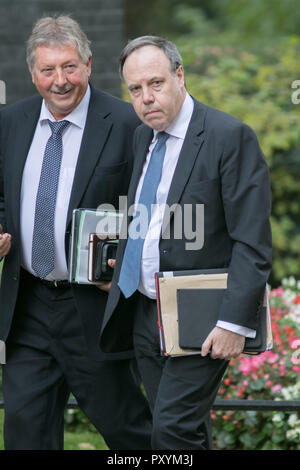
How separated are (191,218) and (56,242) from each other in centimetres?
73

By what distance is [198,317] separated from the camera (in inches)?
129

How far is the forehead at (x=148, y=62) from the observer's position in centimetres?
326

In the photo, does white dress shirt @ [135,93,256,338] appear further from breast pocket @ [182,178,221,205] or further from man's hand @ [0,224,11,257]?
man's hand @ [0,224,11,257]

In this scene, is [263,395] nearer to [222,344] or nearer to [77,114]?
[222,344]

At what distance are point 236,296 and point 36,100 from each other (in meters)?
1.41

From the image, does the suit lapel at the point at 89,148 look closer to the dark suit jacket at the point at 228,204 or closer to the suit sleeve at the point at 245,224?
the dark suit jacket at the point at 228,204

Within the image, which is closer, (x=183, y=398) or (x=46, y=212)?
(x=183, y=398)

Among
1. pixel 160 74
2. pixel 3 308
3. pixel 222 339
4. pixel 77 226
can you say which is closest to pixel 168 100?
pixel 160 74

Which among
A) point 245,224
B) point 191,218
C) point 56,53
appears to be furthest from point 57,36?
point 245,224

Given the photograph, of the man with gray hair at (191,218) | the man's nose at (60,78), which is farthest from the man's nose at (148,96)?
the man's nose at (60,78)

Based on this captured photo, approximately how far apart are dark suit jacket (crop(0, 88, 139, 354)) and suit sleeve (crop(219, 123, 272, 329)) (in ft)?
2.22

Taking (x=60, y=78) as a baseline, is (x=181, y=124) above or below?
below

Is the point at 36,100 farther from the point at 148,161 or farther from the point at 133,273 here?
the point at 133,273

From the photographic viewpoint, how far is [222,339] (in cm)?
321
